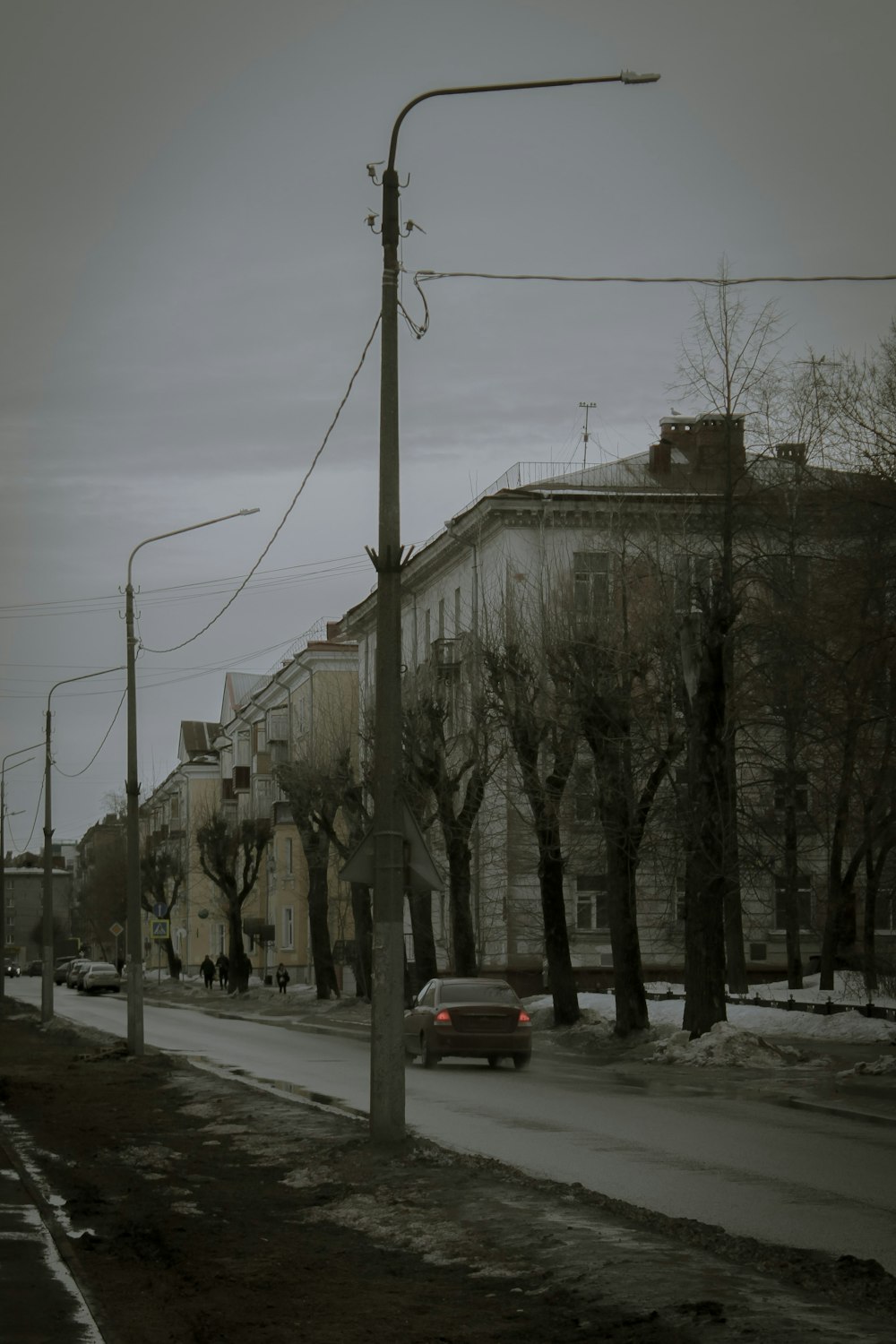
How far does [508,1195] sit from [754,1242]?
2411 mm

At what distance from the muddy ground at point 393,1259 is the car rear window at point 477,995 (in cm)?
1047

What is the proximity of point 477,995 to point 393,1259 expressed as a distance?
16846mm

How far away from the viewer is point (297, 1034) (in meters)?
36.7

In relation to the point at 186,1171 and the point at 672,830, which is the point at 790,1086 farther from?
the point at 672,830

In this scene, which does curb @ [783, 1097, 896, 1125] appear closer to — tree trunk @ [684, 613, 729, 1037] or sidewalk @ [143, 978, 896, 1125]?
sidewalk @ [143, 978, 896, 1125]

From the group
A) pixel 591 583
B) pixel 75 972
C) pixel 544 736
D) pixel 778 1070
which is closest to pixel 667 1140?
pixel 778 1070

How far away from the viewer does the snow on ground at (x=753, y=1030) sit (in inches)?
989

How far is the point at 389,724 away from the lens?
13992mm

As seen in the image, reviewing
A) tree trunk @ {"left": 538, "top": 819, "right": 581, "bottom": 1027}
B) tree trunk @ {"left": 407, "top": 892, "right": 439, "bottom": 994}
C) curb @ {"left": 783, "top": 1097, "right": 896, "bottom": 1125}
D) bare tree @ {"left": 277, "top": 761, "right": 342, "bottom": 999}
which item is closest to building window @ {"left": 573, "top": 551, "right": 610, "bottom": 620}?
tree trunk @ {"left": 538, "top": 819, "right": 581, "bottom": 1027}

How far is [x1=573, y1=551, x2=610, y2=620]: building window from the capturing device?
3241 centimetres

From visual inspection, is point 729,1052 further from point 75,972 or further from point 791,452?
point 75,972

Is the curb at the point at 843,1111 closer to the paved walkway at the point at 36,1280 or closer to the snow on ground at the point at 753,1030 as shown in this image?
the snow on ground at the point at 753,1030

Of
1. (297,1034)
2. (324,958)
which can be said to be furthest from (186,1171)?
(324,958)

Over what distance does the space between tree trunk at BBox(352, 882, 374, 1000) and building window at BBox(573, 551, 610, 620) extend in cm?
1531
